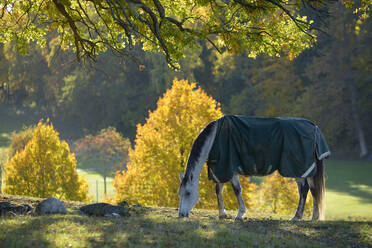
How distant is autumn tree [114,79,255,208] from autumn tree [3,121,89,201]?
4.40 meters

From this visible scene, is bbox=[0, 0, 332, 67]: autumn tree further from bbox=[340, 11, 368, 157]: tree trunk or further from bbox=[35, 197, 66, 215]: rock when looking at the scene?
bbox=[340, 11, 368, 157]: tree trunk

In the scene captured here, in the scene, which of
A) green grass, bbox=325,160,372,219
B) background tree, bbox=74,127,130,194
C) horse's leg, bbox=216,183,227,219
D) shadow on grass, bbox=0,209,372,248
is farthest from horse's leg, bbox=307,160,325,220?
background tree, bbox=74,127,130,194

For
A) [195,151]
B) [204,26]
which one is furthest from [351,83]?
[195,151]

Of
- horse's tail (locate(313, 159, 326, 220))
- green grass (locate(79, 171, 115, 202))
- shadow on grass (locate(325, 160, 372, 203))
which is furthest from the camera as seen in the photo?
green grass (locate(79, 171, 115, 202))

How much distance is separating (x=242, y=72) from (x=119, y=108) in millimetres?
18741

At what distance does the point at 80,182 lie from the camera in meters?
24.2

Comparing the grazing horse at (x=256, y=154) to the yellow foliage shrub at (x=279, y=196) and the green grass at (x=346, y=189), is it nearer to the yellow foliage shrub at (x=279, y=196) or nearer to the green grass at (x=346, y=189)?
the green grass at (x=346, y=189)

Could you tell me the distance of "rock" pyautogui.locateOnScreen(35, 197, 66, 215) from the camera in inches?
378

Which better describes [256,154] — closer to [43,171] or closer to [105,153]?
[43,171]

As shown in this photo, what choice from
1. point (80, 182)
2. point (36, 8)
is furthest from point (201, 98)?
point (36, 8)

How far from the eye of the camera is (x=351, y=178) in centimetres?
3866

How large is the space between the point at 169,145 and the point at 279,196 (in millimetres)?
9089

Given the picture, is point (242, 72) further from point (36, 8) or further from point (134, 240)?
point (134, 240)

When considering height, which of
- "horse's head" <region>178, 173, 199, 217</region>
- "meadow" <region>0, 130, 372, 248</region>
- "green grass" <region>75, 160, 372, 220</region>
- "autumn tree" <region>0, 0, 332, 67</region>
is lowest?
"green grass" <region>75, 160, 372, 220</region>
